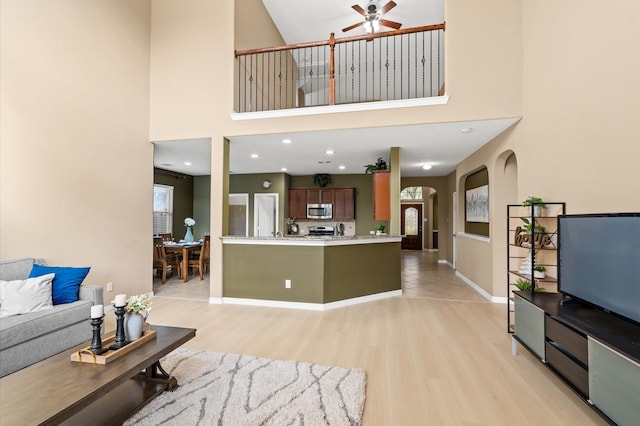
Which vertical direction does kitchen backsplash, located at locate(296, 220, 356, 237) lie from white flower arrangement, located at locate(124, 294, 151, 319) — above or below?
above

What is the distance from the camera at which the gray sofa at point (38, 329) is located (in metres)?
2.18

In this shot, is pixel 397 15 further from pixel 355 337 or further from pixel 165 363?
pixel 165 363

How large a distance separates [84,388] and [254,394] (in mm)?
1028

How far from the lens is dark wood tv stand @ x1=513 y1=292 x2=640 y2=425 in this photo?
1.47 m

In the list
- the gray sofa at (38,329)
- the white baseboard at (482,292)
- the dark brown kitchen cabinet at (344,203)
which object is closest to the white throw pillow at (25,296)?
the gray sofa at (38,329)

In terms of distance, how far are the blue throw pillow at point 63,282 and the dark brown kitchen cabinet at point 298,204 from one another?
569 centimetres

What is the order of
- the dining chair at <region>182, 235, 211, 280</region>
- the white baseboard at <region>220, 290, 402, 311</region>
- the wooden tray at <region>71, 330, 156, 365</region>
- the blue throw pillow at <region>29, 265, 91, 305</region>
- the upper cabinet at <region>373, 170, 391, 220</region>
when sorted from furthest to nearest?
1. the dining chair at <region>182, 235, 211, 280</region>
2. the upper cabinet at <region>373, 170, 391, 220</region>
3. the white baseboard at <region>220, 290, 402, 311</region>
4. the blue throw pillow at <region>29, 265, 91, 305</region>
5. the wooden tray at <region>71, 330, 156, 365</region>

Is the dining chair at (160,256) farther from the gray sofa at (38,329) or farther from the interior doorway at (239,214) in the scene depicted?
the interior doorway at (239,214)

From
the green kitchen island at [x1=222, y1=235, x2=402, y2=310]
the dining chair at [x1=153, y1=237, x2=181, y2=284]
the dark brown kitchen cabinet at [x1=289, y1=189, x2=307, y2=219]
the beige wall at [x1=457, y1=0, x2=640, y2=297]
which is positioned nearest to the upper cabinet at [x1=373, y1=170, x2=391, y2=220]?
the green kitchen island at [x1=222, y1=235, x2=402, y2=310]

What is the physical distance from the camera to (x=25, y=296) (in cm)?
253

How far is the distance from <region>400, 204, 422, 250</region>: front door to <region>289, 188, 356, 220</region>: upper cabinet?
14.2 ft

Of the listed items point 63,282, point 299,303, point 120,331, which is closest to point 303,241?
point 299,303

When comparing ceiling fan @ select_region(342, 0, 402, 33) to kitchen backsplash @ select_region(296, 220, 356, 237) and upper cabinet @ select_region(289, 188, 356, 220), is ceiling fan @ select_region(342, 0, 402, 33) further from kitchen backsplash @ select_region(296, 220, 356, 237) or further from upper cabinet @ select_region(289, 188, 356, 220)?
kitchen backsplash @ select_region(296, 220, 356, 237)

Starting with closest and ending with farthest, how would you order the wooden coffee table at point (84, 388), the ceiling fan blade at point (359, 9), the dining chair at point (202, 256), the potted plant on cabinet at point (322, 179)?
the wooden coffee table at point (84, 388) < the ceiling fan blade at point (359, 9) < the dining chair at point (202, 256) < the potted plant on cabinet at point (322, 179)
